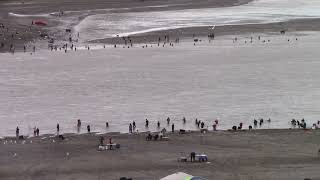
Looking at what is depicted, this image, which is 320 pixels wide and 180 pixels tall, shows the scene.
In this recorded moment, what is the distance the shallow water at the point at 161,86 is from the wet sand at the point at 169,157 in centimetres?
301

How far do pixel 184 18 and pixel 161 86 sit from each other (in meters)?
40.1

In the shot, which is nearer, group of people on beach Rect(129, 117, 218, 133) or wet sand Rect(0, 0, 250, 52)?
group of people on beach Rect(129, 117, 218, 133)

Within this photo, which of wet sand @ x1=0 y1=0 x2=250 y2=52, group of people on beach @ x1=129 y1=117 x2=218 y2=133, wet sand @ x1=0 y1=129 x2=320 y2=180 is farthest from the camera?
wet sand @ x1=0 y1=0 x2=250 y2=52

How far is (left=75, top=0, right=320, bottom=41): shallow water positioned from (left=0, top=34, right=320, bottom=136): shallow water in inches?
537

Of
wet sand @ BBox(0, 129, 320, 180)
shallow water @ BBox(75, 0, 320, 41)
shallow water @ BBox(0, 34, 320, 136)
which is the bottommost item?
wet sand @ BBox(0, 129, 320, 180)

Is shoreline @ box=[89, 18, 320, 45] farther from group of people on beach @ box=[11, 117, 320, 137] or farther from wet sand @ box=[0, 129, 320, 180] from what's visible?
wet sand @ box=[0, 129, 320, 180]

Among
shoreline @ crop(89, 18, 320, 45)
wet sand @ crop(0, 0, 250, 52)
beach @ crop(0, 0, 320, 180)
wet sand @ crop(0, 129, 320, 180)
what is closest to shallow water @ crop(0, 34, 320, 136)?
beach @ crop(0, 0, 320, 180)

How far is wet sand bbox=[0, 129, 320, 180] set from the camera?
27.7 meters

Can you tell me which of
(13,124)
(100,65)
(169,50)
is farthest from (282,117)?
(169,50)

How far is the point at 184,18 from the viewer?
8588 centimetres

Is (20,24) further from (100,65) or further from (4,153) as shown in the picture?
(4,153)

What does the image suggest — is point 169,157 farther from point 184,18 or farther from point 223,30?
point 184,18

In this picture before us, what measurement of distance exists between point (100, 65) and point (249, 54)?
13218 millimetres

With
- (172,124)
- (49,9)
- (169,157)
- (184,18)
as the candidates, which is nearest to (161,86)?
(172,124)
